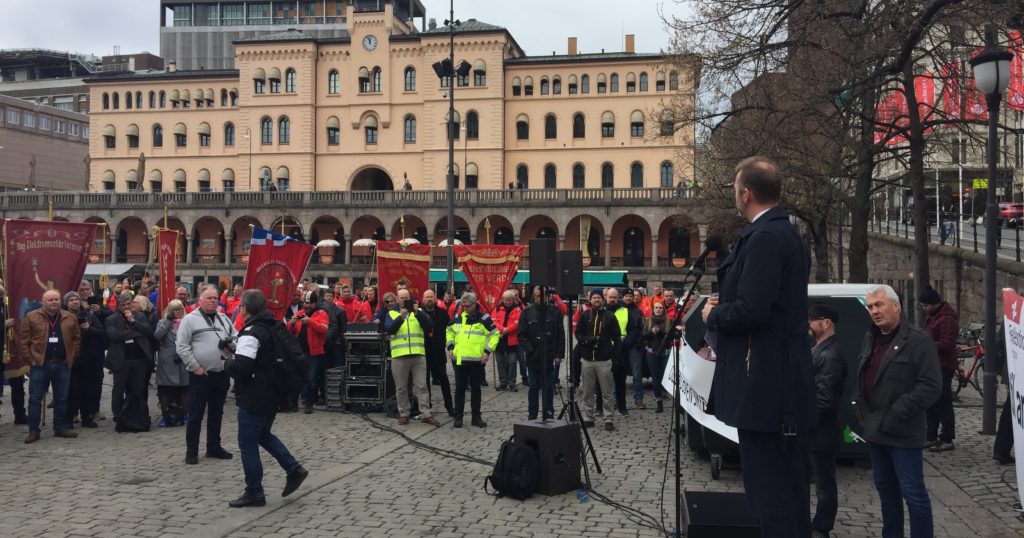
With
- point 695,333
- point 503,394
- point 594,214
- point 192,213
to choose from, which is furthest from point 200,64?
point 695,333

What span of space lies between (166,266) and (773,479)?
42.1ft

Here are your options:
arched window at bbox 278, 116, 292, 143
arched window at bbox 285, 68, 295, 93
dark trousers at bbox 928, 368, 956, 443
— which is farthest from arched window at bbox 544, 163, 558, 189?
dark trousers at bbox 928, 368, 956, 443

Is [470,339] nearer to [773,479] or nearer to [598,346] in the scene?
[598,346]

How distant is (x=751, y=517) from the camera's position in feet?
17.3

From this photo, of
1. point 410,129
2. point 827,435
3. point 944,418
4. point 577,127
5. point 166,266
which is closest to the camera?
point 827,435

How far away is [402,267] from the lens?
16156mm

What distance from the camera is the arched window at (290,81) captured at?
6475 centimetres

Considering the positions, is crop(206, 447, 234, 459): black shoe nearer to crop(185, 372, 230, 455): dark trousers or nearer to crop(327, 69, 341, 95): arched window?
crop(185, 372, 230, 455): dark trousers

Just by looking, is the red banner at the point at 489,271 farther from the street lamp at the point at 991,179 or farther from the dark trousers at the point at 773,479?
the dark trousers at the point at 773,479

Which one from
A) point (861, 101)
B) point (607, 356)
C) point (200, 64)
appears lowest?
point (607, 356)

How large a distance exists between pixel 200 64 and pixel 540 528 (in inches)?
3894

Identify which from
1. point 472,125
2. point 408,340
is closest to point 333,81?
point 472,125

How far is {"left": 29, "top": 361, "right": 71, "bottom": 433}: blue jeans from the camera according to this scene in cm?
1039

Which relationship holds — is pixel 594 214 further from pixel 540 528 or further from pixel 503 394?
pixel 540 528
